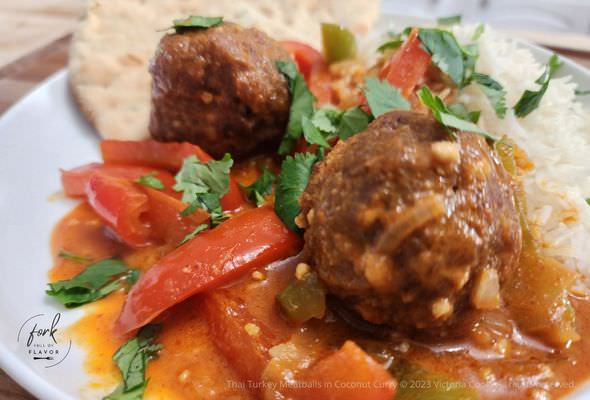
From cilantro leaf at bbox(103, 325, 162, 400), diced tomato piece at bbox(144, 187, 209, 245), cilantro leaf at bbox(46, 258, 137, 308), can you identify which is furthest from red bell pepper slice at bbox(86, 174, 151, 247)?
cilantro leaf at bbox(103, 325, 162, 400)

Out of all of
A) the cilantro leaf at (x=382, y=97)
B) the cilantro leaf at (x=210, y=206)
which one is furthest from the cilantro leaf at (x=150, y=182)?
the cilantro leaf at (x=382, y=97)

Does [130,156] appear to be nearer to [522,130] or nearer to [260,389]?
[260,389]

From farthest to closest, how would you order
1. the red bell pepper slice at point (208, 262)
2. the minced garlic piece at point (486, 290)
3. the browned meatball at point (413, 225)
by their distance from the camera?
the red bell pepper slice at point (208, 262), the minced garlic piece at point (486, 290), the browned meatball at point (413, 225)

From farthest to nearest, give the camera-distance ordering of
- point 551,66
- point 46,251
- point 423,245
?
point 551,66 < point 46,251 < point 423,245

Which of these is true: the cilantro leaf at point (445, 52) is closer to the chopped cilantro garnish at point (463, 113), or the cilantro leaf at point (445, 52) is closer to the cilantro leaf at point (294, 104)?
the chopped cilantro garnish at point (463, 113)

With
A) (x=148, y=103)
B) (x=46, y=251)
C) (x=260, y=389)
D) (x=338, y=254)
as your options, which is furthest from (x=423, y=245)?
(x=148, y=103)

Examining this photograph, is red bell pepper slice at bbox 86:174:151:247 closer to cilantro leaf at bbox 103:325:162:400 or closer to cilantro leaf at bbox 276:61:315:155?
cilantro leaf at bbox 103:325:162:400
